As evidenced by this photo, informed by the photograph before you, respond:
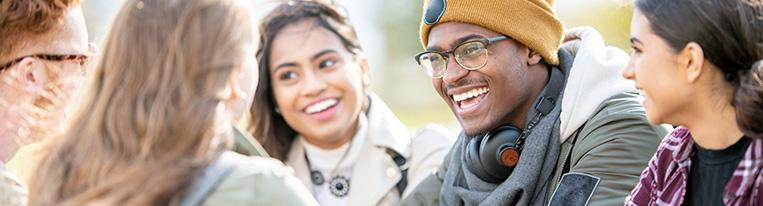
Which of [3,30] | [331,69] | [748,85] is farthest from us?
[331,69]

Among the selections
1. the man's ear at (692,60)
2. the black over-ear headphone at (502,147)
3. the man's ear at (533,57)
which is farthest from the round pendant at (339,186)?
the man's ear at (692,60)

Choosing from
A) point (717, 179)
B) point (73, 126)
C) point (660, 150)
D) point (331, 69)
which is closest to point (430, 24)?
point (331, 69)

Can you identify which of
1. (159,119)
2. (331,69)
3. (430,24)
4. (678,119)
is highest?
(159,119)

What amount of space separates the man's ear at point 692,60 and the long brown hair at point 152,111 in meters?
0.99

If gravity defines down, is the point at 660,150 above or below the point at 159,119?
below

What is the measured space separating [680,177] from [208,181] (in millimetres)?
1191

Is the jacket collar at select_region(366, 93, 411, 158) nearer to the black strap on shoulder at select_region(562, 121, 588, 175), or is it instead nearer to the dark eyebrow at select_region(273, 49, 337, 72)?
the dark eyebrow at select_region(273, 49, 337, 72)

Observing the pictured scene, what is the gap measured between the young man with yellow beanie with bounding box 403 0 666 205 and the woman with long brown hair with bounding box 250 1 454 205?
0.58 m

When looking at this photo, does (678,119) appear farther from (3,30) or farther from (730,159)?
(3,30)

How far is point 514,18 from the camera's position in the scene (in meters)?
3.78

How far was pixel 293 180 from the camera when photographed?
2.32 metres

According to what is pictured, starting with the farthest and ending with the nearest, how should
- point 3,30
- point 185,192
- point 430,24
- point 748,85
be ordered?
point 430,24 → point 3,30 → point 748,85 → point 185,192

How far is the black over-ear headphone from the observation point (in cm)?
365

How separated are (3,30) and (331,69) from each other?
164cm
